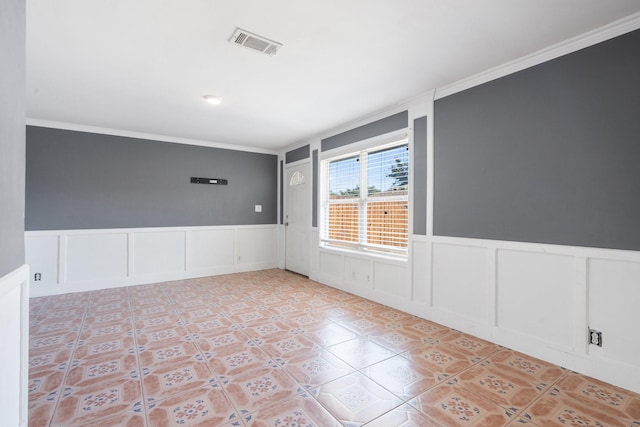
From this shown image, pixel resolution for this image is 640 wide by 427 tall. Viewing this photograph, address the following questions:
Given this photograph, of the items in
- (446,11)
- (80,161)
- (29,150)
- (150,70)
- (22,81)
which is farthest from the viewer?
(80,161)

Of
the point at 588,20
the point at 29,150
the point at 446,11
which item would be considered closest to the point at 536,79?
the point at 588,20

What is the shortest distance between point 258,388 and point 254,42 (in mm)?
2636

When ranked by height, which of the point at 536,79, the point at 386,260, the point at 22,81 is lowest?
the point at 386,260

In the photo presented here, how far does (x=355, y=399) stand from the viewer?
79.6 inches

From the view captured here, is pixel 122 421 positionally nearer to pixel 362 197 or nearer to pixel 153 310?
pixel 153 310

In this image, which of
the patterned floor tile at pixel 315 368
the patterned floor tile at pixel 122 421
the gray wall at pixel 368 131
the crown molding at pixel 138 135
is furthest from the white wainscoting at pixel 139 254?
the patterned floor tile at pixel 315 368

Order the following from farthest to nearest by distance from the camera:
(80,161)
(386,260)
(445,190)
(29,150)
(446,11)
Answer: (80,161)
(29,150)
(386,260)
(445,190)
(446,11)

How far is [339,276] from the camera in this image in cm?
486

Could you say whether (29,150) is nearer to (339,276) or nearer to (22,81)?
(22,81)

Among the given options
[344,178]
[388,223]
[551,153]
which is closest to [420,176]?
[388,223]

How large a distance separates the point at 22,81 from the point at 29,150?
4151mm

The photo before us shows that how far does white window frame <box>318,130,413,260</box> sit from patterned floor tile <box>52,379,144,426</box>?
3.02 m

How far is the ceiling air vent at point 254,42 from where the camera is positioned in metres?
2.31

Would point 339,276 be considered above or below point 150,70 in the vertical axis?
below
